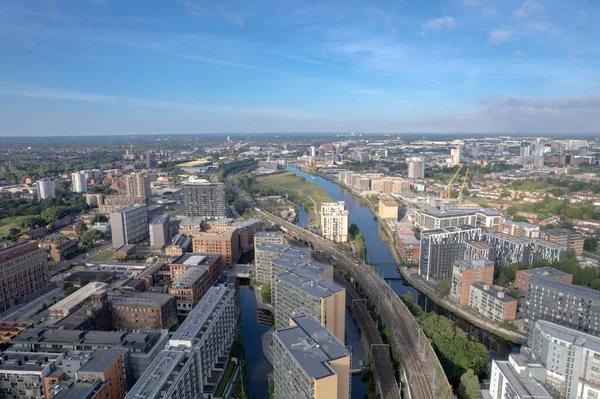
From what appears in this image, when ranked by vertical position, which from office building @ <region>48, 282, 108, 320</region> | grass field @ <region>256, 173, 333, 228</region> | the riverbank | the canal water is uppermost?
office building @ <region>48, 282, 108, 320</region>

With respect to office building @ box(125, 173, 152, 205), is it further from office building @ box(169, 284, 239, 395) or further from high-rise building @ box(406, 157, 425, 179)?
high-rise building @ box(406, 157, 425, 179)

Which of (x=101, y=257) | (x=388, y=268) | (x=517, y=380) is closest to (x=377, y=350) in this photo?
(x=517, y=380)

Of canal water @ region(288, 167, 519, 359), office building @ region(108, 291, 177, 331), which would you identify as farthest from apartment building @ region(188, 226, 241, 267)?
canal water @ region(288, 167, 519, 359)

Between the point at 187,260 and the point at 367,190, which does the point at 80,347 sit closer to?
the point at 187,260

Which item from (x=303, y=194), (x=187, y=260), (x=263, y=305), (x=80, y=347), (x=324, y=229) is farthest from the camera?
(x=303, y=194)

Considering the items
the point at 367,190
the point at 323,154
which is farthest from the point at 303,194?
the point at 323,154

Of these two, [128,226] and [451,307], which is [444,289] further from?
[128,226]

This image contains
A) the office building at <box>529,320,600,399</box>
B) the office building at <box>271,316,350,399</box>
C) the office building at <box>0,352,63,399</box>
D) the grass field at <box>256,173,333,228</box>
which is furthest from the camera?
the grass field at <box>256,173,333,228</box>
